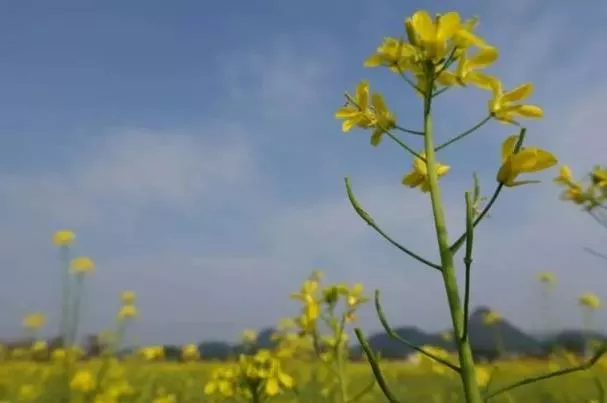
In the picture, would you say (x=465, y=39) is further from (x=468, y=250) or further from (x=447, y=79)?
(x=468, y=250)

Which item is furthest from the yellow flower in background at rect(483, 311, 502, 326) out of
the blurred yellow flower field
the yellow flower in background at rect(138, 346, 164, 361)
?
the yellow flower in background at rect(138, 346, 164, 361)

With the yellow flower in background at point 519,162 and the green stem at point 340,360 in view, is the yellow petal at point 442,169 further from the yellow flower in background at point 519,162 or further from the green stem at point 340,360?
the green stem at point 340,360

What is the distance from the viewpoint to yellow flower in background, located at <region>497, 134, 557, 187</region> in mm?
1040

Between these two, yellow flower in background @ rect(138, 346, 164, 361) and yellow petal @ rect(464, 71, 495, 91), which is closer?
yellow petal @ rect(464, 71, 495, 91)

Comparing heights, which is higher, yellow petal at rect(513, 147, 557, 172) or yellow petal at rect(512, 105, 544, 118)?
yellow petal at rect(512, 105, 544, 118)

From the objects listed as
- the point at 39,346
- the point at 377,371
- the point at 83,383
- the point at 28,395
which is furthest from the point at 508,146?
the point at 39,346

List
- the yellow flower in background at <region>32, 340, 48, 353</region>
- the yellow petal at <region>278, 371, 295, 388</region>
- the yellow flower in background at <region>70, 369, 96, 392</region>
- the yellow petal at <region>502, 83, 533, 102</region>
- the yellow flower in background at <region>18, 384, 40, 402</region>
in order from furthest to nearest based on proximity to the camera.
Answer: the yellow flower in background at <region>32, 340, 48, 353</region> < the yellow flower in background at <region>18, 384, 40, 402</region> < the yellow flower in background at <region>70, 369, 96, 392</region> < the yellow petal at <region>278, 371, 295, 388</region> < the yellow petal at <region>502, 83, 533, 102</region>

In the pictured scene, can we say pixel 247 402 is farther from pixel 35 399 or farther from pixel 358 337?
pixel 35 399

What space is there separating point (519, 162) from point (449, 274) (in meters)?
0.23

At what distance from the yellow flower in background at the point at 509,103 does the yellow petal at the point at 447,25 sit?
14 centimetres

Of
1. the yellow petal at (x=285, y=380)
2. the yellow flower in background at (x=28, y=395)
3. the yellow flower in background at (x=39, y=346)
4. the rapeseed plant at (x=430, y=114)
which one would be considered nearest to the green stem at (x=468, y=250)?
the rapeseed plant at (x=430, y=114)

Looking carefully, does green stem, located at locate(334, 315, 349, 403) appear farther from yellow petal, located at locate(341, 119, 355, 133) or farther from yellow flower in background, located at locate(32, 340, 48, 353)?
yellow flower in background, located at locate(32, 340, 48, 353)

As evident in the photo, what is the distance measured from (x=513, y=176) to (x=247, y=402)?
1.56 metres

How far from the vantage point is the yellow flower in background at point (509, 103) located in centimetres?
114
